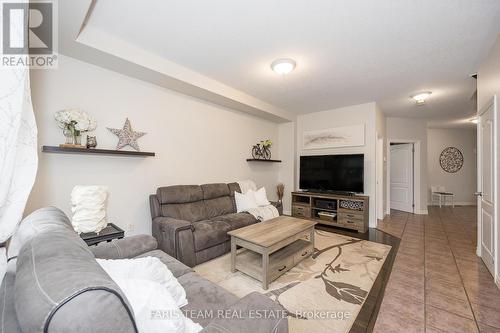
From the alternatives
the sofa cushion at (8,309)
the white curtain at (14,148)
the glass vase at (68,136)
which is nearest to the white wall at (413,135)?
the glass vase at (68,136)

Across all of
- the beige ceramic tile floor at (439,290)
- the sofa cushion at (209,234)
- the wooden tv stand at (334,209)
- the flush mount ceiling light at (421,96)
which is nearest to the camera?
the beige ceramic tile floor at (439,290)

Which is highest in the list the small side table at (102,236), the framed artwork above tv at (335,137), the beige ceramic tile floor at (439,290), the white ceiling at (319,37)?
the white ceiling at (319,37)

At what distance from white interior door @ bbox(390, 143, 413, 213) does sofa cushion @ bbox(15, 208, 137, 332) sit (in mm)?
7156

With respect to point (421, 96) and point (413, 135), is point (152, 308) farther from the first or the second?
point (413, 135)

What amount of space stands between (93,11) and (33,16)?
0.45m

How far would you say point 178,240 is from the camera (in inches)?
93.5

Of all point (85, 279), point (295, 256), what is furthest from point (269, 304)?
point (295, 256)

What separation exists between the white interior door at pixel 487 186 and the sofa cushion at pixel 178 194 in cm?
369

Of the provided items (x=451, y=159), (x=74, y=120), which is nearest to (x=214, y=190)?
(x=74, y=120)

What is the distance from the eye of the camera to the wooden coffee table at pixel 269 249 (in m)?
2.15

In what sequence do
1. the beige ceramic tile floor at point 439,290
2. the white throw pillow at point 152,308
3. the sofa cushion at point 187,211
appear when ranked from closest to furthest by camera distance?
the white throw pillow at point 152,308 → the beige ceramic tile floor at point 439,290 → the sofa cushion at point 187,211

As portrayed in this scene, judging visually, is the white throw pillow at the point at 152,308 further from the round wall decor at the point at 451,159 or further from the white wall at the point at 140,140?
the round wall decor at the point at 451,159

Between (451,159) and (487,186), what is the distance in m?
5.91

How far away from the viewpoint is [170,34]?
2.27 metres
